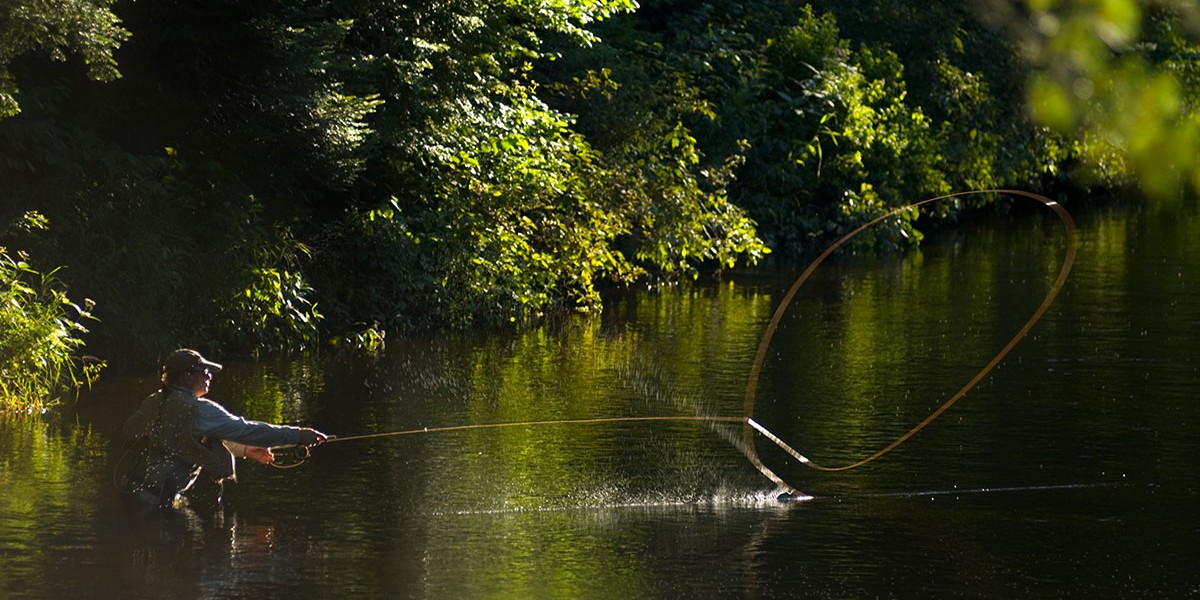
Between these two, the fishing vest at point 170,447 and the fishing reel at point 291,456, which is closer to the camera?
the fishing vest at point 170,447

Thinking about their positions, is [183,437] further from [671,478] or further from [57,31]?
[57,31]

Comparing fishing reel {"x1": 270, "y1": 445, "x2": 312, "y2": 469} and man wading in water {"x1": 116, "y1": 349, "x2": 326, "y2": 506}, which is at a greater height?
man wading in water {"x1": 116, "y1": 349, "x2": 326, "y2": 506}

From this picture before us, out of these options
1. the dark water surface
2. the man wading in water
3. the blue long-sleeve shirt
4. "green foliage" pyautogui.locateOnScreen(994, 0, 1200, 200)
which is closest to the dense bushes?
the dark water surface

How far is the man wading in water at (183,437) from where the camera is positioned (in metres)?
10.1

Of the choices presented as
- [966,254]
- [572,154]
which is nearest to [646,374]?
[572,154]

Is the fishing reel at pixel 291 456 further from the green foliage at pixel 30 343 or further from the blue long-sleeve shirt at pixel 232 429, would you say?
the green foliage at pixel 30 343

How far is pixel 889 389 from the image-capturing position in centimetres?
1559

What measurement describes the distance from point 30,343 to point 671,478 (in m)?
5.68

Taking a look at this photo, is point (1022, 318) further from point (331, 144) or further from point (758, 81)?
point (758, 81)

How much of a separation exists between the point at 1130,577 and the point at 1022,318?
12.2m

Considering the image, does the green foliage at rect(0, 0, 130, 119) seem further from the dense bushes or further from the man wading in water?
the man wading in water

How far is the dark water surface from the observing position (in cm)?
891

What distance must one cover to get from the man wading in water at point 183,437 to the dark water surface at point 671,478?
0.81ft

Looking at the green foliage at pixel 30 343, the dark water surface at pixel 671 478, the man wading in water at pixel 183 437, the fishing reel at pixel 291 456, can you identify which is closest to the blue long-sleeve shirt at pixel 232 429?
the man wading in water at pixel 183 437
